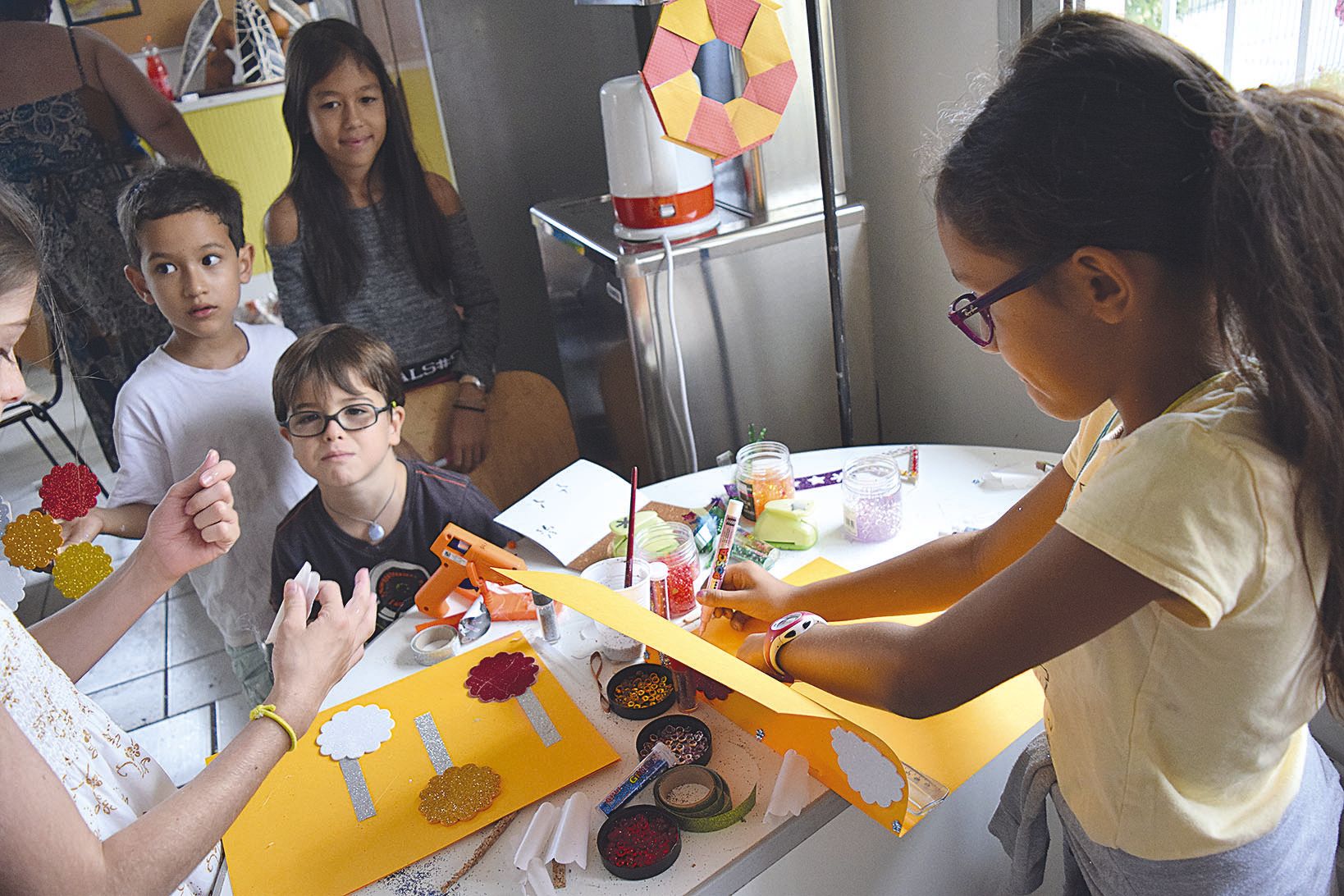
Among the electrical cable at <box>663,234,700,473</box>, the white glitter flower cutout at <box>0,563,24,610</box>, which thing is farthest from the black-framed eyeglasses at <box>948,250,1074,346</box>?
the white glitter flower cutout at <box>0,563,24,610</box>

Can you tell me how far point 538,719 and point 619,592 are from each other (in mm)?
209

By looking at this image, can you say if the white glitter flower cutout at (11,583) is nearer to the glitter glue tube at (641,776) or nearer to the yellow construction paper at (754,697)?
the yellow construction paper at (754,697)

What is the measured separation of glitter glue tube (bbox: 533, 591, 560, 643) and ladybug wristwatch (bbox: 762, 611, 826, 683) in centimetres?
33

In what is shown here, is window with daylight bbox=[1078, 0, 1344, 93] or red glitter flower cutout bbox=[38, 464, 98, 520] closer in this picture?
window with daylight bbox=[1078, 0, 1344, 93]

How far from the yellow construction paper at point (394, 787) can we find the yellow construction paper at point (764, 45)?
0.90 metres

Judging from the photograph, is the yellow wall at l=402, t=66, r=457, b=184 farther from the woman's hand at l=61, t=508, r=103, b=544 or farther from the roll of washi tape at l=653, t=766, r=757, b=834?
the roll of washi tape at l=653, t=766, r=757, b=834

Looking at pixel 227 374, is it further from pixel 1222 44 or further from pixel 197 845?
pixel 1222 44

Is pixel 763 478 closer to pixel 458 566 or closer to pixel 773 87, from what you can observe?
pixel 458 566

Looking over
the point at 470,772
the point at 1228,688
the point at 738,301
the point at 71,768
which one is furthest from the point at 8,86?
the point at 1228,688

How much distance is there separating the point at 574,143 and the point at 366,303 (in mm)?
851

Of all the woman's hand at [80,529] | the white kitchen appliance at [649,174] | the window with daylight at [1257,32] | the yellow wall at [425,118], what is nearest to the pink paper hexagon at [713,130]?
the white kitchen appliance at [649,174]

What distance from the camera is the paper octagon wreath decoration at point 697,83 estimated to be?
1.36 meters

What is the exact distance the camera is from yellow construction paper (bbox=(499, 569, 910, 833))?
2.91 ft

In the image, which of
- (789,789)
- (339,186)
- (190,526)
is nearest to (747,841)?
(789,789)
